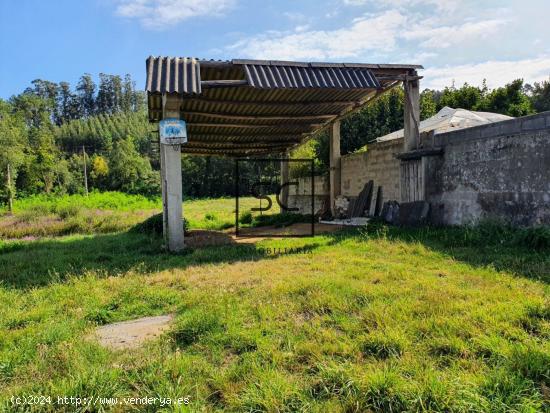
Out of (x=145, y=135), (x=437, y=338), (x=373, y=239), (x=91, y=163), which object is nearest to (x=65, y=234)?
(x=373, y=239)

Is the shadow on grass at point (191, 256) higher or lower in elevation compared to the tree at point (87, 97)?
lower

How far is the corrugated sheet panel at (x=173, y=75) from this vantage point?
5898 millimetres

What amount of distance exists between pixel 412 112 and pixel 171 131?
5.04m

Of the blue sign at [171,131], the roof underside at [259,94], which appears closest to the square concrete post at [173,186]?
the blue sign at [171,131]

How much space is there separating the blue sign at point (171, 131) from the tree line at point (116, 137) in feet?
22.6

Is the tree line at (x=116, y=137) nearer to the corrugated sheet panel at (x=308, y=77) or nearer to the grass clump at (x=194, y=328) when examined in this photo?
the corrugated sheet panel at (x=308, y=77)

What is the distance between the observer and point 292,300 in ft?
11.5

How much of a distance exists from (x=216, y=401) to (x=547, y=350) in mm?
2064

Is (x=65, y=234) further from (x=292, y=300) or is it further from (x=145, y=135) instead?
(x=145, y=135)

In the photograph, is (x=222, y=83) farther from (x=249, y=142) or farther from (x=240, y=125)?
(x=249, y=142)

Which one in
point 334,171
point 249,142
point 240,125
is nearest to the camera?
point 240,125

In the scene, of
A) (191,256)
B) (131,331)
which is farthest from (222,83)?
(131,331)

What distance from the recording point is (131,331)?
308 cm

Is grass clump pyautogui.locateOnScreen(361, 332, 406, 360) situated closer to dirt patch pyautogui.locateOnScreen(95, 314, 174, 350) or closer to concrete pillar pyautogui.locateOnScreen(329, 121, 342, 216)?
dirt patch pyautogui.locateOnScreen(95, 314, 174, 350)
